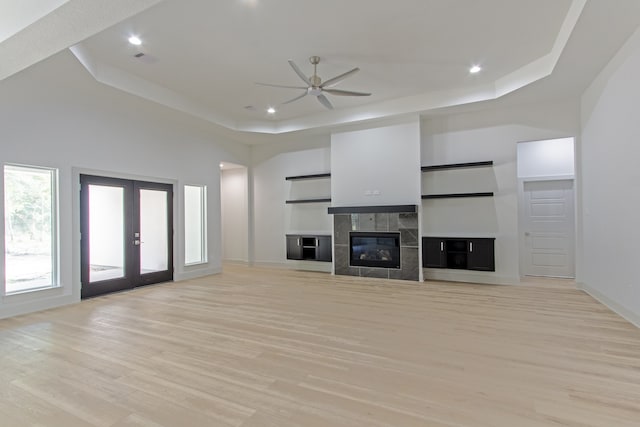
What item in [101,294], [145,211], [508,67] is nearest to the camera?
[508,67]

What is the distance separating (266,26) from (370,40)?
4.57 feet

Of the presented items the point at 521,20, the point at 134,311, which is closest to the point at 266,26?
the point at 521,20

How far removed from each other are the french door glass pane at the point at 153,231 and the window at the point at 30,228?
1.52 metres

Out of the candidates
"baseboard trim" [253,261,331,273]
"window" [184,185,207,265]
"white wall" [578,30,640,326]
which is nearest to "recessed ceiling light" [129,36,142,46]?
"window" [184,185,207,265]

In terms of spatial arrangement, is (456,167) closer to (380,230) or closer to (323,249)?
(380,230)

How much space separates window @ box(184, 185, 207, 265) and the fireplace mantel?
3.16 meters

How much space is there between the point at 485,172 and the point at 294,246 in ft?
15.6

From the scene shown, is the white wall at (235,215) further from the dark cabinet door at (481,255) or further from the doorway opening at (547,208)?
the doorway opening at (547,208)

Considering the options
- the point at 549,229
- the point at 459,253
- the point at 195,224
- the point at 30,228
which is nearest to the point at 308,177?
the point at 195,224

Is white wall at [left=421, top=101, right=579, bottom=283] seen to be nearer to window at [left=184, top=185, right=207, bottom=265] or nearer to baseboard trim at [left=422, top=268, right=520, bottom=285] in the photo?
baseboard trim at [left=422, top=268, right=520, bottom=285]

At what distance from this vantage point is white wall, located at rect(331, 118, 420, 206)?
655 cm

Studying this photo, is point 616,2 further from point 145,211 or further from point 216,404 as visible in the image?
point 145,211

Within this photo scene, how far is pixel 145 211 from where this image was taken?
245 inches

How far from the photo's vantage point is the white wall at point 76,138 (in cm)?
425
